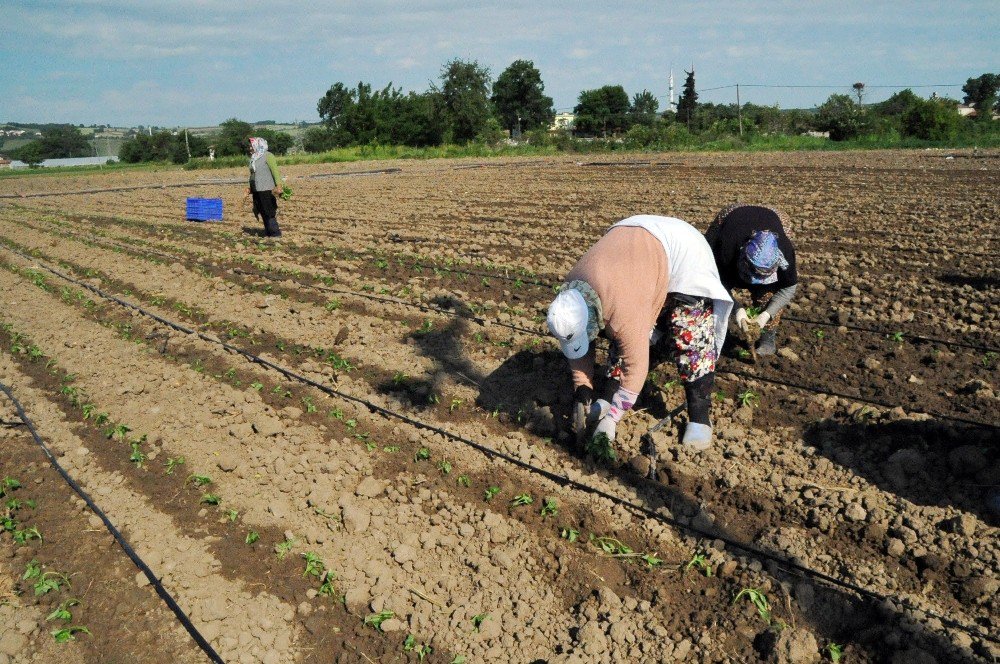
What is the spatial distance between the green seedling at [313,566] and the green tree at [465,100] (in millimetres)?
46663

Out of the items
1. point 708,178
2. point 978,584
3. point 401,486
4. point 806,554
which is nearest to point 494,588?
point 401,486

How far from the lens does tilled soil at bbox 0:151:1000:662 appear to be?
9.87 feet

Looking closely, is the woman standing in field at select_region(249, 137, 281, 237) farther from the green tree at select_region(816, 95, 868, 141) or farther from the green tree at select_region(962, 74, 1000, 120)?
the green tree at select_region(962, 74, 1000, 120)

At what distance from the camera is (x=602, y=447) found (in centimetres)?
399

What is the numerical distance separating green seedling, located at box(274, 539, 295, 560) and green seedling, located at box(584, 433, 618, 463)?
59.6 inches

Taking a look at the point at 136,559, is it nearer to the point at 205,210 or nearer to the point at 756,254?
the point at 756,254

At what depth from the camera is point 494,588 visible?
324 cm

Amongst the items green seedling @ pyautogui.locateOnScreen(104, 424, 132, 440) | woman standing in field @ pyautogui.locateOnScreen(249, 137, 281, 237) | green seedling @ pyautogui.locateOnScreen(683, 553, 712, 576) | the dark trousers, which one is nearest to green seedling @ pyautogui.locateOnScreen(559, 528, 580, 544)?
green seedling @ pyautogui.locateOnScreen(683, 553, 712, 576)

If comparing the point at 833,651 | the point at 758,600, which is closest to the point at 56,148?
the point at 758,600

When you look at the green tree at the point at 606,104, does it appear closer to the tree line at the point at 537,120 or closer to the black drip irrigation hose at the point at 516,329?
the tree line at the point at 537,120

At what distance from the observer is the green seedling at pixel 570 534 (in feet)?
11.5

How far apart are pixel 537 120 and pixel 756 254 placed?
7474 centimetres

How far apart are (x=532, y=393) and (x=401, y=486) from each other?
1255mm

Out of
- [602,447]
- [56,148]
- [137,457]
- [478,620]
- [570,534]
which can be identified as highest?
[56,148]
